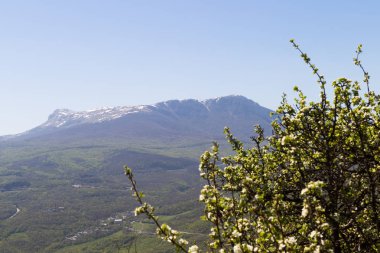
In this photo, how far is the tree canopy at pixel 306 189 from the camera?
358 inches

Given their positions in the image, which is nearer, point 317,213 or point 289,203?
point 317,213

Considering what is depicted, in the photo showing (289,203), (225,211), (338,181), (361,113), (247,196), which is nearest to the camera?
(247,196)

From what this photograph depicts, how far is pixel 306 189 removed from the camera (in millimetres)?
7785

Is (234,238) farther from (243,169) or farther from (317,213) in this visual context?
(243,169)

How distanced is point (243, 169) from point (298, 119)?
4.83m

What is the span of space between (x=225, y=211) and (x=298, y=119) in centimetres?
519

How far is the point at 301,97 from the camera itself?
17.9 metres

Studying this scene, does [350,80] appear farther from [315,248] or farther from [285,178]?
[315,248]

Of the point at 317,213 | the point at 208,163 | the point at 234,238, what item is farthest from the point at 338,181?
the point at 234,238

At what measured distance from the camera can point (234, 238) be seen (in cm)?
909

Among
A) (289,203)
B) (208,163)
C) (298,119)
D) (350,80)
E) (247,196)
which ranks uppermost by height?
(350,80)

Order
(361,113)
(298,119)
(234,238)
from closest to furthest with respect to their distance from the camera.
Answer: (234,238) → (298,119) → (361,113)

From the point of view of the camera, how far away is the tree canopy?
9.09m

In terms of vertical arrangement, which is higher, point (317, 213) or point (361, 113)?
point (361, 113)
